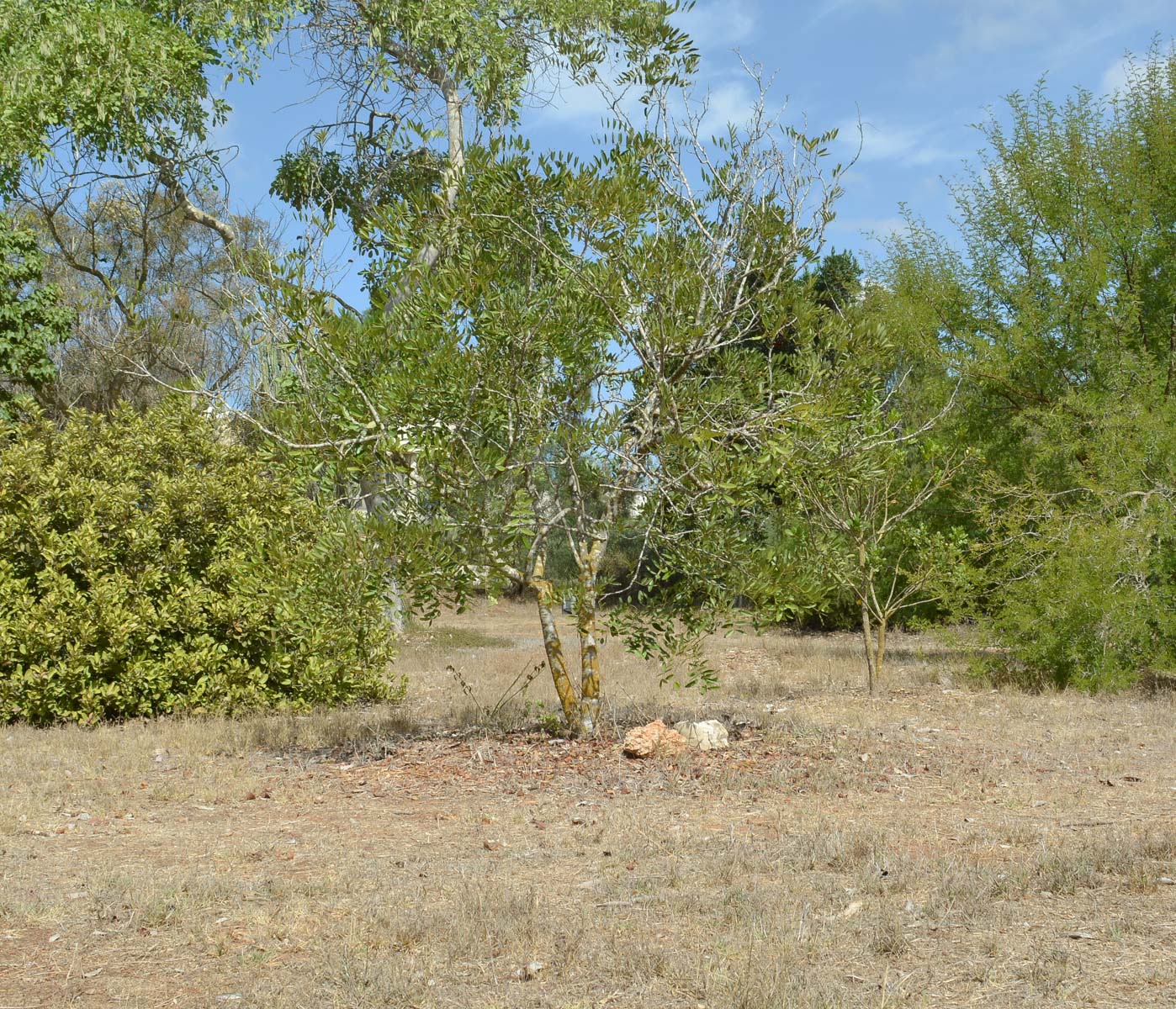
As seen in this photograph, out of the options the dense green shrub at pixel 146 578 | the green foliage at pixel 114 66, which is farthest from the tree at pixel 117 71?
the dense green shrub at pixel 146 578

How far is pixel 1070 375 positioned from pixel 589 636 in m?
11.3

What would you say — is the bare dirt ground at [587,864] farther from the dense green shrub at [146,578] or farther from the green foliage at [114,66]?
the green foliage at [114,66]

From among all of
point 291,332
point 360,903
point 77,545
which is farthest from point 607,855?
point 77,545

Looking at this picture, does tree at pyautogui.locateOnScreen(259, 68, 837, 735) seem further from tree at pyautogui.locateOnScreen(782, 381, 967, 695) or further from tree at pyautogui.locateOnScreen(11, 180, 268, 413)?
tree at pyautogui.locateOnScreen(11, 180, 268, 413)

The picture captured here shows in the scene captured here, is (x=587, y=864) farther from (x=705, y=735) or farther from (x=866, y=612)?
(x=866, y=612)

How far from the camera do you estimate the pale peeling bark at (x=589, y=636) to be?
9.70 meters

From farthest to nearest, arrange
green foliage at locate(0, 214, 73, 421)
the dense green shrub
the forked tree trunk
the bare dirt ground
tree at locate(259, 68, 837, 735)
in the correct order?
green foliage at locate(0, 214, 73, 421), the forked tree trunk, the dense green shrub, tree at locate(259, 68, 837, 735), the bare dirt ground

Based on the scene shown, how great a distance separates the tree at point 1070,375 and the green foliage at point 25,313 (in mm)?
17079

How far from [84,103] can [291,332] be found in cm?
1156

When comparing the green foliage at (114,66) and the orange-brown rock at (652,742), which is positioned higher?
the green foliage at (114,66)

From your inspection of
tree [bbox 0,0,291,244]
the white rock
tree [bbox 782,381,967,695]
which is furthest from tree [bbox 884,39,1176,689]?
tree [bbox 0,0,291,244]

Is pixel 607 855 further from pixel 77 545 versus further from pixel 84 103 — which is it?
pixel 84 103

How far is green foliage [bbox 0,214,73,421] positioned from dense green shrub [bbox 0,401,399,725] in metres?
10.2

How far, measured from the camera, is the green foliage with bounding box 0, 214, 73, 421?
852 inches
